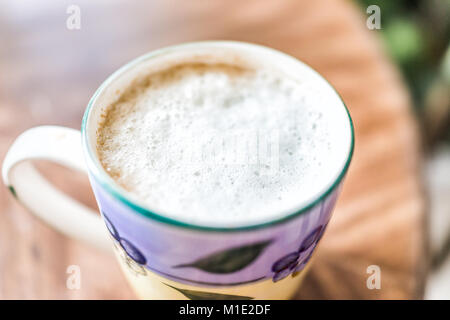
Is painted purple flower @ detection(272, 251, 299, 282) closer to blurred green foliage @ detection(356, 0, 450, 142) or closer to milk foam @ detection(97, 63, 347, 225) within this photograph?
milk foam @ detection(97, 63, 347, 225)

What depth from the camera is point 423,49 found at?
5.08 feet

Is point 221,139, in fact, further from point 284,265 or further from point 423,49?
point 423,49

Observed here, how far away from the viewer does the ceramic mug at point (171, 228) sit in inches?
15.4

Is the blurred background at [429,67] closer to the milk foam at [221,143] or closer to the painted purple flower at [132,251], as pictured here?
the milk foam at [221,143]

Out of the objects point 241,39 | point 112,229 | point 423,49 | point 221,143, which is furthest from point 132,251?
point 423,49

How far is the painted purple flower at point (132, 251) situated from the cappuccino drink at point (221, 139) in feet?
0.15

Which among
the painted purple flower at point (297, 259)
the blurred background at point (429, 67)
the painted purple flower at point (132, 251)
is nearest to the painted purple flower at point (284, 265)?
the painted purple flower at point (297, 259)

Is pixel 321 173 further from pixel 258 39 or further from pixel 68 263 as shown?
pixel 258 39

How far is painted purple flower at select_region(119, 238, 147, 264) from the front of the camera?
1.44ft

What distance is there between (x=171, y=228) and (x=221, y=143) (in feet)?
0.42

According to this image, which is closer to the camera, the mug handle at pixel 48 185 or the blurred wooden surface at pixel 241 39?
the mug handle at pixel 48 185

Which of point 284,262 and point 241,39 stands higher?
point 241,39

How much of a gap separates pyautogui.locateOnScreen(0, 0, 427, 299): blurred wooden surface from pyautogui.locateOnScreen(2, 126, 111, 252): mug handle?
0.07 metres
